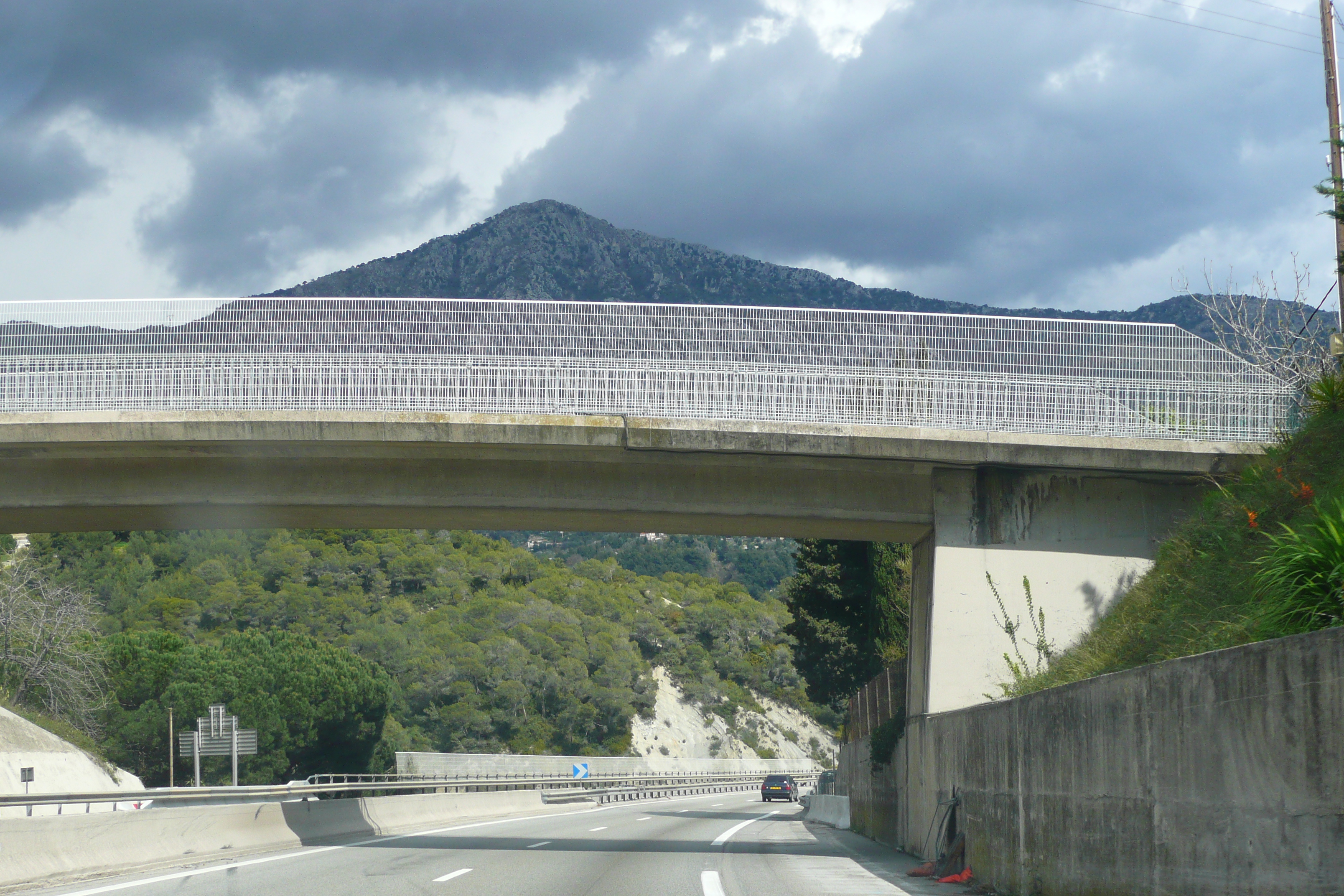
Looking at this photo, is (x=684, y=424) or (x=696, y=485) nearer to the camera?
(x=684, y=424)

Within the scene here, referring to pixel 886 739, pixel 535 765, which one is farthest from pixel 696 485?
pixel 535 765

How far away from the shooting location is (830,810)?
3528 centimetres

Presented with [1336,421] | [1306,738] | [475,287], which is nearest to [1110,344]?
[1336,421]

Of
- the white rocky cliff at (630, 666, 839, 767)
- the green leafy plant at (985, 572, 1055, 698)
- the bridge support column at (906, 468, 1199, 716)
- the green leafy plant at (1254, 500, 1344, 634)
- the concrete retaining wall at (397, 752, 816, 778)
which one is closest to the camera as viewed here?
the green leafy plant at (1254, 500, 1344, 634)

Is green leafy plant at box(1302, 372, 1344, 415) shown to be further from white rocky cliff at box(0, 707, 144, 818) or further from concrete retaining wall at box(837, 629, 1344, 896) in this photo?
white rocky cliff at box(0, 707, 144, 818)

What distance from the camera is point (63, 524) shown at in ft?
70.9

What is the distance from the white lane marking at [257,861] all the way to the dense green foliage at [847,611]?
12.0 meters

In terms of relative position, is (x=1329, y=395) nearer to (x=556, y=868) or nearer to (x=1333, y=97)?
(x=1333, y=97)

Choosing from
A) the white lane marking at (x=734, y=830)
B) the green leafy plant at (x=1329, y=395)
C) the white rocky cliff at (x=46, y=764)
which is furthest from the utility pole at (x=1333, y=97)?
the white rocky cliff at (x=46, y=764)

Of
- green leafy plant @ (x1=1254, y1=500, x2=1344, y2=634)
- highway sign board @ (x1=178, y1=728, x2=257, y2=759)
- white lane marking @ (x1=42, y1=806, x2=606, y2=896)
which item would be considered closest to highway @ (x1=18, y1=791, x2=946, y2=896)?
white lane marking @ (x1=42, y1=806, x2=606, y2=896)

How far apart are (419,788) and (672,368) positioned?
25997 mm

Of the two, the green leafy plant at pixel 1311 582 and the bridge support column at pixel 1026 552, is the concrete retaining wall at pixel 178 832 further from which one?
the green leafy plant at pixel 1311 582

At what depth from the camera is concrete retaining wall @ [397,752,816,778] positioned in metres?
47.6

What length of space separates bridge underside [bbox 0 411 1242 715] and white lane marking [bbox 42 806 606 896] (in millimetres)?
5515
